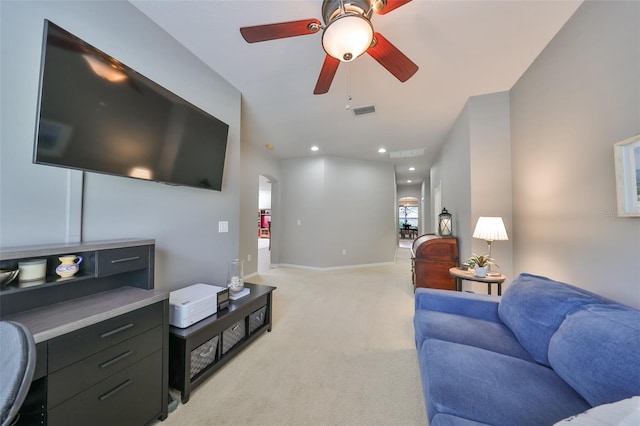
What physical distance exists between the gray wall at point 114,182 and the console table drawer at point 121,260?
0.26 m

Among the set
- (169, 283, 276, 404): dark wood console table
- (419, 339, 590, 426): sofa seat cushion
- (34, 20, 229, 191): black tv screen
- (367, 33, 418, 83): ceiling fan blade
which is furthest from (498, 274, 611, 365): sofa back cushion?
(34, 20, 229, 191): black tv screen

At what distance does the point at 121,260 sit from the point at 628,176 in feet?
9.89

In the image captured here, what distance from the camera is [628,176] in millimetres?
1288

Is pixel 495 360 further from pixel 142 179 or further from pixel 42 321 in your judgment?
pixel 142 179

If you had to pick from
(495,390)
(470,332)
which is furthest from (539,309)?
(495,390)

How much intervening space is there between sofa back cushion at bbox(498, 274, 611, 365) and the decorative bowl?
2.64 metres

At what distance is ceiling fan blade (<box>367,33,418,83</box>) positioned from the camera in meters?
1.43

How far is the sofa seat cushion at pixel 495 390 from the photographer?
895 mm

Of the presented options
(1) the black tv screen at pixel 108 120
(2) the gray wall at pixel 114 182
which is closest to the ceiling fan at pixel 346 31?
(1) the black tv screen at pixel 108 120

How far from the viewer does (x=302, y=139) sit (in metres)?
4.21

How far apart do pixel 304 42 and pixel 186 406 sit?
2.88 metres

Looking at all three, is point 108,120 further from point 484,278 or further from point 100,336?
point 484,278

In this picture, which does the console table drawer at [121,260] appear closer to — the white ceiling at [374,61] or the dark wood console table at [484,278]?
the white ceiling at [374,61]

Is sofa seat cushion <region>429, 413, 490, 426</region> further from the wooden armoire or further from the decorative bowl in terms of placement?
the wooden armoire
